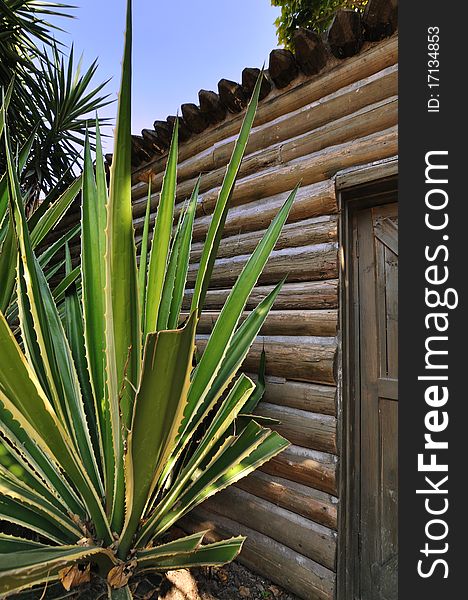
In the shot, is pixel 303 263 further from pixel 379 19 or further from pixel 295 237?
pixel 379 19

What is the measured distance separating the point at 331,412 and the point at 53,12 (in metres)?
4.82

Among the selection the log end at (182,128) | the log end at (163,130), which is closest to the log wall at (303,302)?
the log end at (182,128)

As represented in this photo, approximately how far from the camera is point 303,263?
192cm

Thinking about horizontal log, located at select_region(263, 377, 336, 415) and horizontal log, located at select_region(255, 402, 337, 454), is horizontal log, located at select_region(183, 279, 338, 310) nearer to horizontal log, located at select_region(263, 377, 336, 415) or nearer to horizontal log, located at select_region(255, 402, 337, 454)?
A: horizontal log, located at select_region(263, 377, 336, 415)

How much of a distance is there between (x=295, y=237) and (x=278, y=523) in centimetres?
130

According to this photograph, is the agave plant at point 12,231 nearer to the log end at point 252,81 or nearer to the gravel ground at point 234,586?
the log end at point 252,81

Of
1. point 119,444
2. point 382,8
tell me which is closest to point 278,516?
point 119,444

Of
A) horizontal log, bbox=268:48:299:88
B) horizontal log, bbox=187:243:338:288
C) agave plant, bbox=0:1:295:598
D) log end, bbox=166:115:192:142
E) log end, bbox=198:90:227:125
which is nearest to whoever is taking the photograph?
agave plant, bbox=0:1:295:598

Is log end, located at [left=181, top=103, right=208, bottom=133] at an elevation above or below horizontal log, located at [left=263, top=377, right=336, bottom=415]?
above

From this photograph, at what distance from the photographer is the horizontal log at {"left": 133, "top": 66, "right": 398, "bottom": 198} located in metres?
1.76

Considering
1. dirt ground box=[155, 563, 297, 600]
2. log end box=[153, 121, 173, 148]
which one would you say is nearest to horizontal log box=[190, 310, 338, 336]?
dirt ground box=[155, 563, 297, 600]

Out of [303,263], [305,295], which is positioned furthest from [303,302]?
[303,263]

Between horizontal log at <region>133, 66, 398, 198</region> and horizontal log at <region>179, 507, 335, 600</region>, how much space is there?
5.96ft

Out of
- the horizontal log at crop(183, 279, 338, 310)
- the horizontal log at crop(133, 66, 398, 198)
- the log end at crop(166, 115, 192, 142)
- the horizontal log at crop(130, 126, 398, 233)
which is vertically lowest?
the horizontal log at crop(183, 279, 338, 310)
